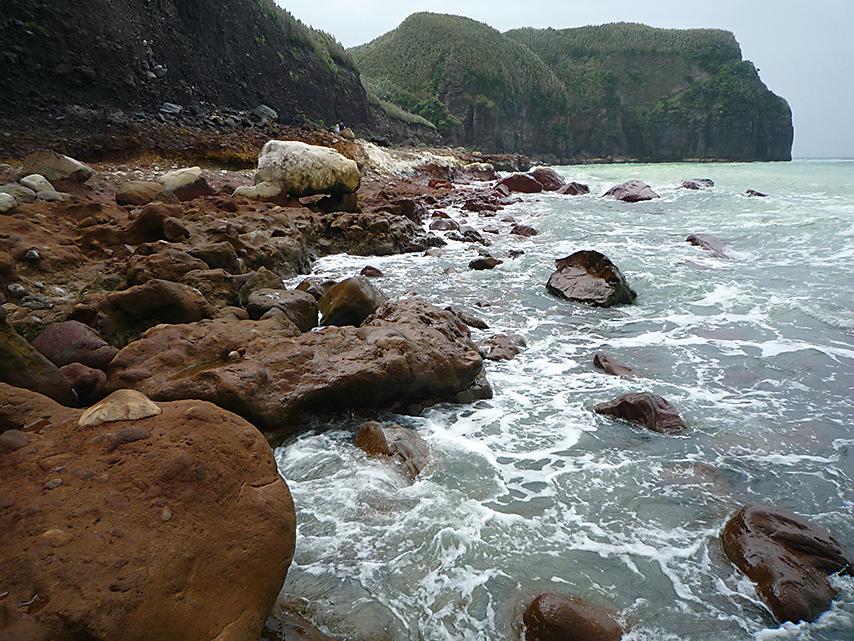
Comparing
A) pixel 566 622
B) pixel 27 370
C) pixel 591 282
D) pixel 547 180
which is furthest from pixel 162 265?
pixel 547 180

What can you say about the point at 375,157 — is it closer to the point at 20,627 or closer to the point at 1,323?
the point at 1,323

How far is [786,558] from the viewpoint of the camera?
2463mm

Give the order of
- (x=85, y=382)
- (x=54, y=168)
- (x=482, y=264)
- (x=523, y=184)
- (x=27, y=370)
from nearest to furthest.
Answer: (x=27, y=370), (x=85, y=382), (x=54, y=168), (x=482, y=264), (x=523, y=184)

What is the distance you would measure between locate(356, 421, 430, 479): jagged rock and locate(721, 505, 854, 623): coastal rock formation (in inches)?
70.5

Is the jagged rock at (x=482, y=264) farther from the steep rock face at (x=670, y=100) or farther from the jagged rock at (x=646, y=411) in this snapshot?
the steep rock face at (x=670, y=100)

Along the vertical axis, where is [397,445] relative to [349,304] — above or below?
below

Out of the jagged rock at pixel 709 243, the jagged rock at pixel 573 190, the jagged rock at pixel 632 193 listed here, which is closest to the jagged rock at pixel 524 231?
the jagged rock at pixel 709 243

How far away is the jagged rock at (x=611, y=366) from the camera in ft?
15.7

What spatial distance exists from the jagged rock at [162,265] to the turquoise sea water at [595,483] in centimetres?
288

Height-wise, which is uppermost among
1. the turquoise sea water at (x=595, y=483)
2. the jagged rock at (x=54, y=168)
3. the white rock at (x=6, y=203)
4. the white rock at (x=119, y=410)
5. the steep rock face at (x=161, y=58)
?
the steep rock face at (x=161, y=58)

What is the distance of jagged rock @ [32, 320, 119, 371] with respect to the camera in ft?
12.0

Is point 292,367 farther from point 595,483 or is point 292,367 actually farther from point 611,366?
point 611,366

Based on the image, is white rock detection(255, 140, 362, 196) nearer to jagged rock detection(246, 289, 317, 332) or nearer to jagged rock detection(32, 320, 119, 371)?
jagged rock detection(246, 289, 317, 332)

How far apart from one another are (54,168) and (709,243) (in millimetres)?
12388
